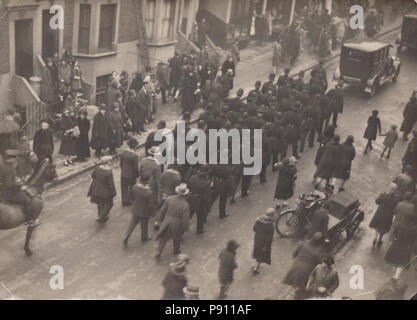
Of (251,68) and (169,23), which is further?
(251,68)

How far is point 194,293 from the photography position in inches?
391

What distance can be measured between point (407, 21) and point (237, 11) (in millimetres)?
7647

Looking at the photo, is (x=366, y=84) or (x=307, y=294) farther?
(x=366, y=84)

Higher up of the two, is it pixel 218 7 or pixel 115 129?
pixel 218 7

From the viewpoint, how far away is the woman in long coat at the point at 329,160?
1459 cm

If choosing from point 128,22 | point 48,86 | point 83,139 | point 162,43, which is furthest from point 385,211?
point 162,43

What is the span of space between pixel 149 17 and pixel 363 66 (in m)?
8.14

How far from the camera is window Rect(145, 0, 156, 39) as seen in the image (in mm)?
21031

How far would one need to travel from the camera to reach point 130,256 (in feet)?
39.7

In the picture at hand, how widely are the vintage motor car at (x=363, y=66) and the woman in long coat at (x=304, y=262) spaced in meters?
12.0

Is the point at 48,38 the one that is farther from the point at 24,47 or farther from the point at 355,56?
the point at 355,56

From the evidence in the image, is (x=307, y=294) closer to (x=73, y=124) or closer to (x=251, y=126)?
(x=251, y=126)
